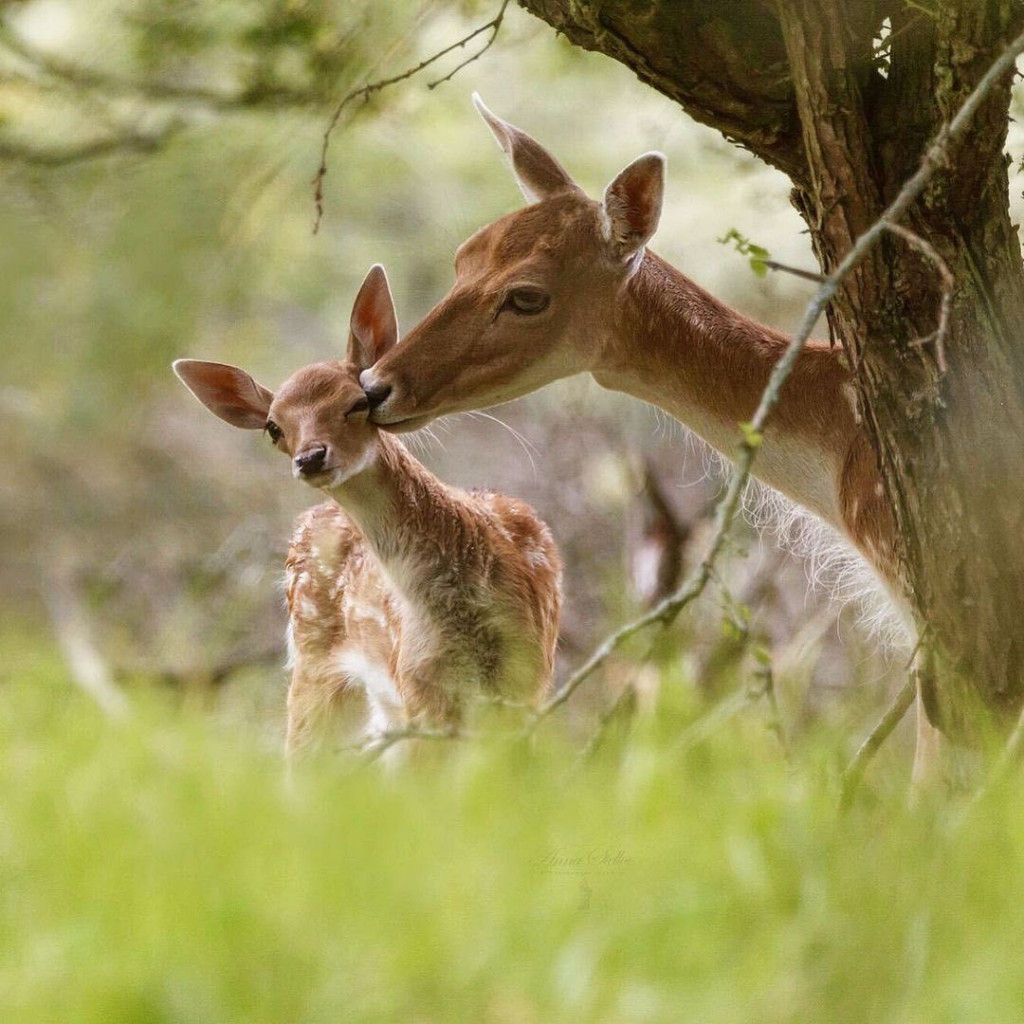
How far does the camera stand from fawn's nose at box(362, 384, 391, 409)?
3.59 m

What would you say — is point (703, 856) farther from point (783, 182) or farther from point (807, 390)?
point (783, 182)

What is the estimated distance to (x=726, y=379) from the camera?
3840mm

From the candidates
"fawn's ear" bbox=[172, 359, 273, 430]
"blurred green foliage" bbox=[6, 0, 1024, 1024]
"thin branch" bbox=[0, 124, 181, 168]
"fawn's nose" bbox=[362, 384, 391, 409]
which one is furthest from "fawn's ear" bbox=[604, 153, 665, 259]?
"thin branch" bbox=[0, 124, 181, 168]

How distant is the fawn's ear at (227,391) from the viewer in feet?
12.2

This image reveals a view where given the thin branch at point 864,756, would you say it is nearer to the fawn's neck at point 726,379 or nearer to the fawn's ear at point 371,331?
the fawn's neck at point 726,379

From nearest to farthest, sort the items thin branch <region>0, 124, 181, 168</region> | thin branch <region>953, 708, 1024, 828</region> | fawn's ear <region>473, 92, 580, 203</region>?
thin branch <region>953, 708, 1024, 828</region>
fawn's ear <region>473, 92, 580, 203</region>
thin branch <region>0, 124, 181, 168</region>

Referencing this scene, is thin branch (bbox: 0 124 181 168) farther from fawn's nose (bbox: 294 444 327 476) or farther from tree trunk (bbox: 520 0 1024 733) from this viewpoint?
tree trunk (bbox: 520 0 1024 733)

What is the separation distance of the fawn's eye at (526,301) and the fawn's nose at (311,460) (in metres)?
0.53

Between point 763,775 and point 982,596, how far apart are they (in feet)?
2.00

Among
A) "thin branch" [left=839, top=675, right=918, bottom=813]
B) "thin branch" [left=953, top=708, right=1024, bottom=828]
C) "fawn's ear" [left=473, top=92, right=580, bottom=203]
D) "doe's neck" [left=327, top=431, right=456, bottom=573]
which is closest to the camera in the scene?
"thin branch" [left=953, top=708, right=1024, bottom=828]

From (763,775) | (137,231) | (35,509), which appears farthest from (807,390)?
(35,509)

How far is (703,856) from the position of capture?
2.55 meters

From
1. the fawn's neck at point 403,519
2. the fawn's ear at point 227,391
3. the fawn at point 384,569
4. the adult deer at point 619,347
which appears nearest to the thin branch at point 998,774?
the adult deer at point 619,347

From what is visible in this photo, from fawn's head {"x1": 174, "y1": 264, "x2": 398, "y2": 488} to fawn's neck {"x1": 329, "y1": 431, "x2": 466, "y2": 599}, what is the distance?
0.70 feet
